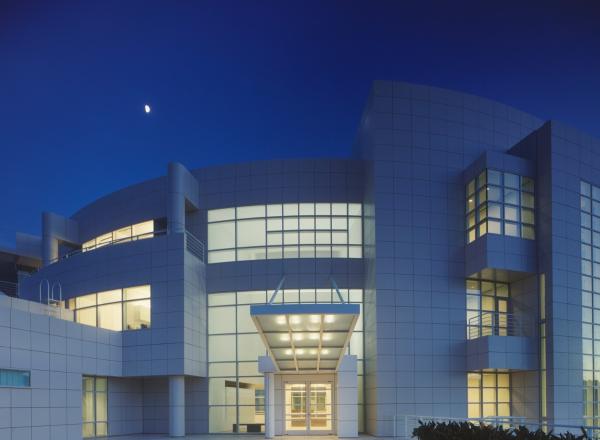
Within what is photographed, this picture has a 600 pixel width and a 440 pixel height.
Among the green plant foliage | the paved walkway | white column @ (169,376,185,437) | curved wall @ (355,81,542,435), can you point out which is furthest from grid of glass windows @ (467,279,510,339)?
white column @ (169,376,185,437)

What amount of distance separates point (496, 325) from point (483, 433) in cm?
1761

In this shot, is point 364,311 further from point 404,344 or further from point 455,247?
point 455,247

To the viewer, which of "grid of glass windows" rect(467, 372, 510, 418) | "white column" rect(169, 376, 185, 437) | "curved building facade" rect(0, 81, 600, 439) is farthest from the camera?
"grid of glass windows" rect(467, 372, 510, 418)

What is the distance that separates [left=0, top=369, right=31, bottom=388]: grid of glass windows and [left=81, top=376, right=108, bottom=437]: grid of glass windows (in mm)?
6320

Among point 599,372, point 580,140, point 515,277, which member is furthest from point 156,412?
point 580,140

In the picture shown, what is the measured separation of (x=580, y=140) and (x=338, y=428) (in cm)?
1812

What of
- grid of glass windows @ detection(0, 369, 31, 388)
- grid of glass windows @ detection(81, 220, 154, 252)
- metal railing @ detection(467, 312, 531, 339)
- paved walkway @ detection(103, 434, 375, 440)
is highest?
grid of glass windows @ detection(81, 220, 154, 252)

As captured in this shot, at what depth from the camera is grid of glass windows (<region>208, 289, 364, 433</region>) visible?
28812mm

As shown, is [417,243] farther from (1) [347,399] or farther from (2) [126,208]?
(2) [126,208]

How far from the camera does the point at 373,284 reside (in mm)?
27562

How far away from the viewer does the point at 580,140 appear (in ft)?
93.2

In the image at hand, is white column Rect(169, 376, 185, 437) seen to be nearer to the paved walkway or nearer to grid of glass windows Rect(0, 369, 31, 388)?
the paved walkway

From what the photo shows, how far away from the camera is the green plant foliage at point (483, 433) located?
10.0 metres

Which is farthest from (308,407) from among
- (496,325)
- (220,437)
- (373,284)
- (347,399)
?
(496,325)
